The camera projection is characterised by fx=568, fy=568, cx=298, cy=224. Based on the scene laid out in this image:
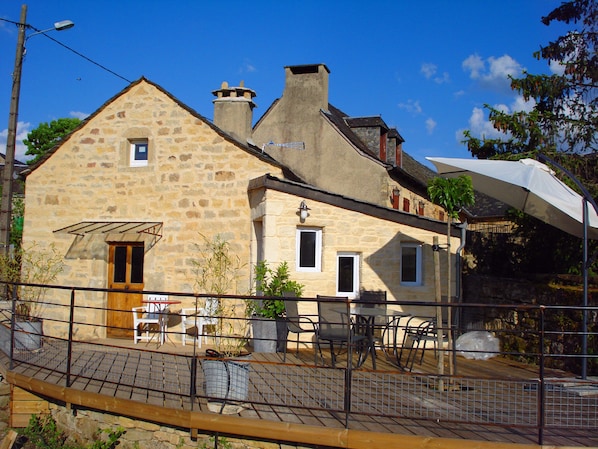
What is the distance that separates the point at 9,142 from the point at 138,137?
8.20 ft

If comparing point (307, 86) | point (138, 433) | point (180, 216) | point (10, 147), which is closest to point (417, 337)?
point (138, 433)

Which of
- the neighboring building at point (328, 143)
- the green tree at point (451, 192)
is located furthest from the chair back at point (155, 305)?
the neighboring building at point (328, 143)

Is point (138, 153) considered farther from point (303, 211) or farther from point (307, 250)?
point (307, 250)

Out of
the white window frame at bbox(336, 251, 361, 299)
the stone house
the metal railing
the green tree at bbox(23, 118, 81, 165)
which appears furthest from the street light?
the green tree at bbox(23, 118, 81, 165)

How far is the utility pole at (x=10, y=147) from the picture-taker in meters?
11.2

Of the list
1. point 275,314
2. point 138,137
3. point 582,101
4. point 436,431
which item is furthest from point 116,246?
point 582,101

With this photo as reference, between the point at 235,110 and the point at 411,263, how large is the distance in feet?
18.5

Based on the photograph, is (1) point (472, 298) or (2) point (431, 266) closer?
(2) point (431, 266)

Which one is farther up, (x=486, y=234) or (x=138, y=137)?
(x=138, y=137)

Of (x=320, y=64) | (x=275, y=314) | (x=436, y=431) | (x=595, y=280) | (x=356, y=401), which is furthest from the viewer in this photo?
(x=320, y=64)

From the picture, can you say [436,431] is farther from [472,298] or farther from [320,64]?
[320,64]

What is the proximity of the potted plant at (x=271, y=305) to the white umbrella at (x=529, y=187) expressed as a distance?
3.27 meters

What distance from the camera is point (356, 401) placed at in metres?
6.27

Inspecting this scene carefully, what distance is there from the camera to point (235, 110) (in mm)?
13359
